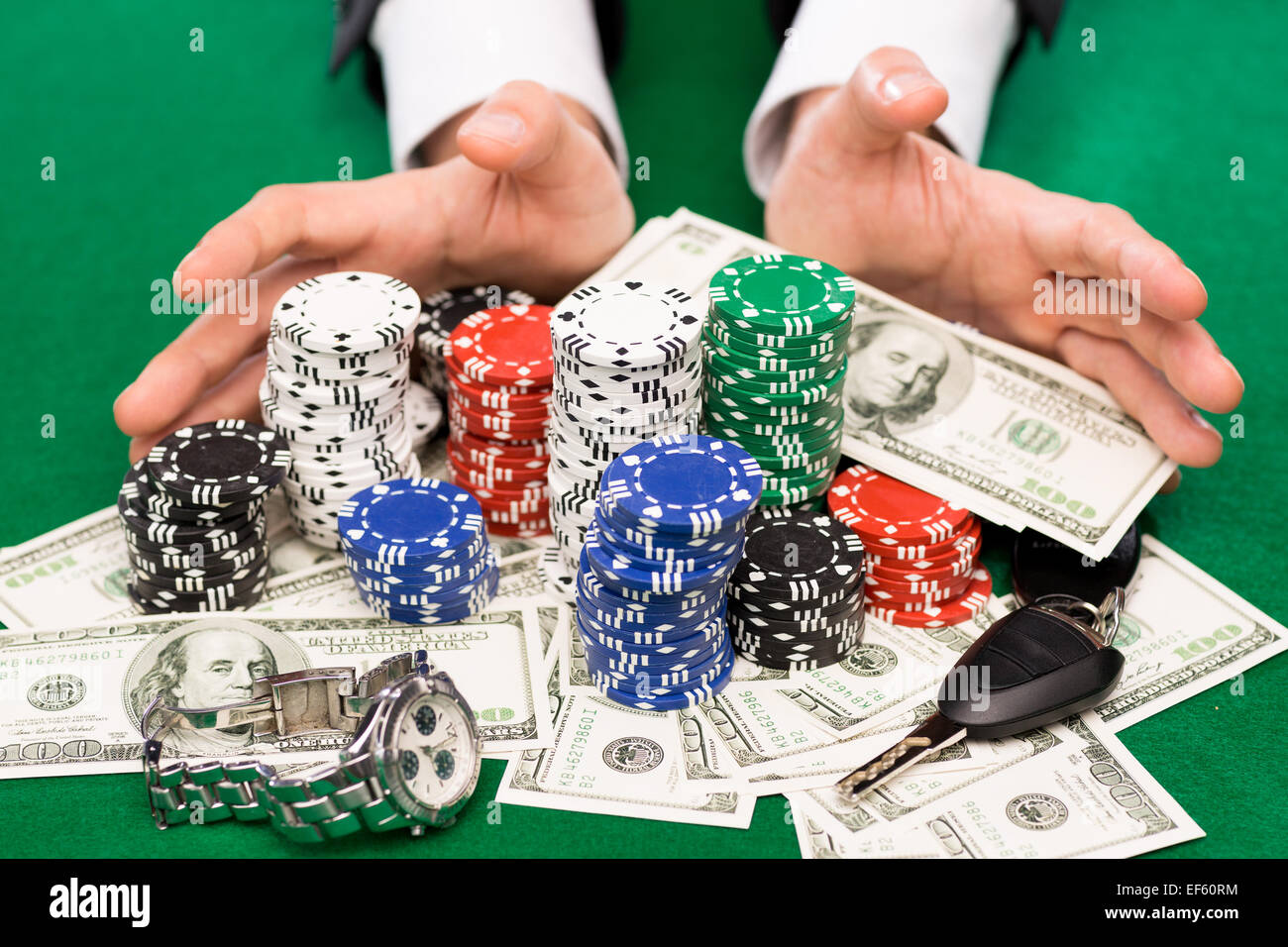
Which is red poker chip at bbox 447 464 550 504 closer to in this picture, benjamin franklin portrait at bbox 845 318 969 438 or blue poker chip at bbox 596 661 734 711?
blue poker chip at bbox 596 661 734 711

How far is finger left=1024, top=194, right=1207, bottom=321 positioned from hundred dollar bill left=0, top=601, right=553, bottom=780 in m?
1.48

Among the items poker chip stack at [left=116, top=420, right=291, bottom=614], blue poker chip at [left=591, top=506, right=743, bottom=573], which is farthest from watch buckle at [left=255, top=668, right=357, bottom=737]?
blue poker chip at [left=591, top=506, right=743, bottom=573]

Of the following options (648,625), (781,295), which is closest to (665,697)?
(648,625)

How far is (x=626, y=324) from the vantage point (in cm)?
292

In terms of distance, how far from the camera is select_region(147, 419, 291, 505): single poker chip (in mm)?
2889

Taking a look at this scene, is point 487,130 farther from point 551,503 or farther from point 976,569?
point 976,569

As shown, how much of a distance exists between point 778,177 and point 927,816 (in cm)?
195

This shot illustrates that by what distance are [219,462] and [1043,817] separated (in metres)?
1.79

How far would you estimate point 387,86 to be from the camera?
426 centimetres

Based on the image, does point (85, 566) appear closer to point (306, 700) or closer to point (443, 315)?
point (306, 700)

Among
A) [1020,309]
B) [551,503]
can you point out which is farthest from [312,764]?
[1020,309]

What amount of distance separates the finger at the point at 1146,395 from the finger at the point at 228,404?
1.97 metres

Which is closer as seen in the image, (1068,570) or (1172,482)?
(1068,570)

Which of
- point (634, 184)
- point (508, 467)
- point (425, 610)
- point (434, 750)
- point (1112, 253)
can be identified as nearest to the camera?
point (434, 750)
